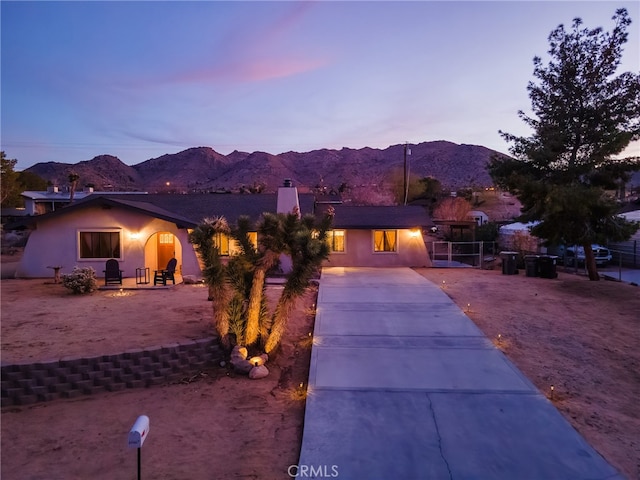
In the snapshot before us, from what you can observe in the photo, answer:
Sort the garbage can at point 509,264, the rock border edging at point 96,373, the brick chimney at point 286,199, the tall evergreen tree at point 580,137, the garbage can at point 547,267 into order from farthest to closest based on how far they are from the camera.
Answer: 1. the brick chimney at point 286,199
2. the garbage can at point 509,264
3. the garbage can at point 547,267
4. the tall evergreen tree at point 580,137
5. the rock border edging at point 96,373

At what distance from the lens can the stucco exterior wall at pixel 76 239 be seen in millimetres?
16969

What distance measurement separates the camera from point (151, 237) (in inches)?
696

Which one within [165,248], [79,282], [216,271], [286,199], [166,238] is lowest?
[79,282]

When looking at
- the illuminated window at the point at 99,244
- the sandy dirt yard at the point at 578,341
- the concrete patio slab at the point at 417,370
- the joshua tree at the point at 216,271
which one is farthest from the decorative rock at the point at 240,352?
the illuminated window at the point at 99,244

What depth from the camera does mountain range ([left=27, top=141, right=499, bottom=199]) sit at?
74.4m

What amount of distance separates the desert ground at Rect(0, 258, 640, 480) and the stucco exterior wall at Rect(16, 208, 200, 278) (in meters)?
3.50

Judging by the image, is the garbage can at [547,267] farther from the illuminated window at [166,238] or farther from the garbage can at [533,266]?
the illuminated window at [166,238]

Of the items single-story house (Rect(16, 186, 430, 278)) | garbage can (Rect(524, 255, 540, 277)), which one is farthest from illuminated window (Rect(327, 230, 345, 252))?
garbage can (Rect(524, 255, 540, 277))

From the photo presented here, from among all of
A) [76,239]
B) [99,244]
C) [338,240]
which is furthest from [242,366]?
[338,240]

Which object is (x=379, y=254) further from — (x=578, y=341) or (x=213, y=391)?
(x=213, y=391)

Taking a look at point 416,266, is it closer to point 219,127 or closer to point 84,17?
point 84,17

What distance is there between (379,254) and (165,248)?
1026cm

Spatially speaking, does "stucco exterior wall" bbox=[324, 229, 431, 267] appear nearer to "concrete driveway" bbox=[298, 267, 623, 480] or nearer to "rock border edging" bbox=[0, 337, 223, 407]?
"concrete driveway" bbox=[298, 267, 623, 480]

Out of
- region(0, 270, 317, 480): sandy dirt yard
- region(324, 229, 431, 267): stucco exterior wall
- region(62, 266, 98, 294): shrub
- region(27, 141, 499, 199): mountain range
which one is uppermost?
region(27, 141, 499, 199): mountain range
